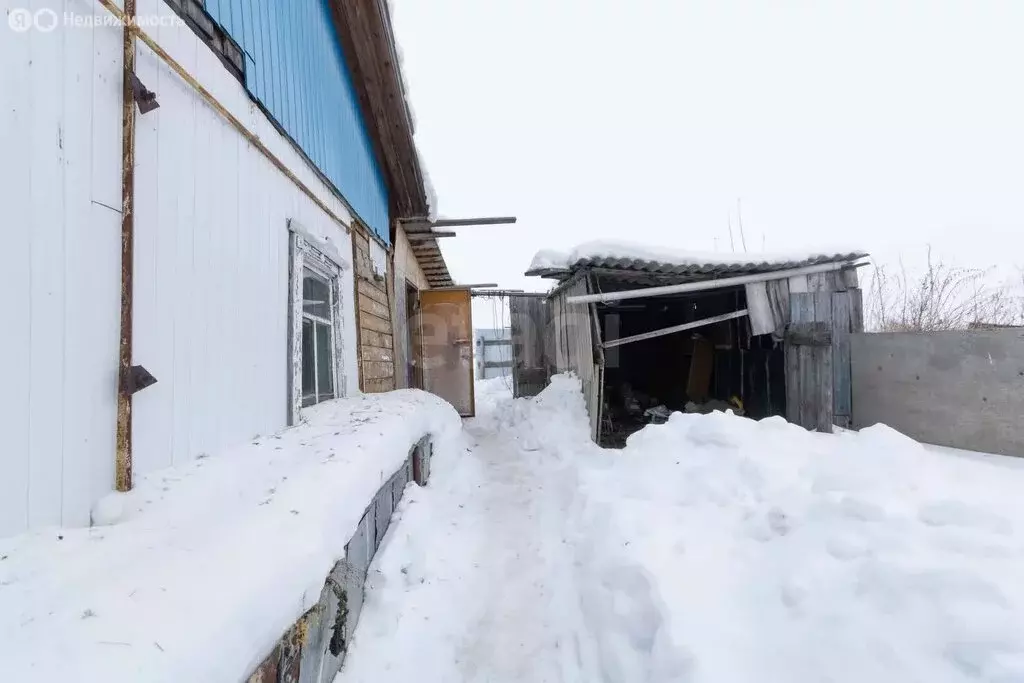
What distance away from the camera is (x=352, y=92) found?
573 centimetres

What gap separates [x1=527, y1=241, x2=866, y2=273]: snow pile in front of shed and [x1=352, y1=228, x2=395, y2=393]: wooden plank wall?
83.4 inches

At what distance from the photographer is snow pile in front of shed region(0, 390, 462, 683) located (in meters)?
1.09

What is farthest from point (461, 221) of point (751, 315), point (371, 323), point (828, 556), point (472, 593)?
point (828, 556)

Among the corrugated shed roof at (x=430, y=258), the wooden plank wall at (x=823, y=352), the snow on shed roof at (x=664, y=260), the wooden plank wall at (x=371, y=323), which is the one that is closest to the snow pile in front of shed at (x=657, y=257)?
the snow on shed roof at (x=664, y=260)

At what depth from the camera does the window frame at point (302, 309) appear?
11.8ft

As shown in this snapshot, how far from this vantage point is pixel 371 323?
595 centimetres

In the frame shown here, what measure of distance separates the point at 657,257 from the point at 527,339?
473 centimetres

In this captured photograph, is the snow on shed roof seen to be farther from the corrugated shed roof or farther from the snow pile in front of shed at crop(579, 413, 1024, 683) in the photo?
the corrugated shed roof

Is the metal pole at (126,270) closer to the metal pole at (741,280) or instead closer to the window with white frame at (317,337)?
the window with white frame at (317,337)

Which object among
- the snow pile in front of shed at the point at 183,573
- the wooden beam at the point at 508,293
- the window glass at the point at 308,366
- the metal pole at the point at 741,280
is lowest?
the snow pile in front of shed at the point at 183,573

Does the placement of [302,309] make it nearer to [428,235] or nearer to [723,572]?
[723,572]

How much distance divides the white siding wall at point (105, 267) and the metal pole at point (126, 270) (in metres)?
0.03

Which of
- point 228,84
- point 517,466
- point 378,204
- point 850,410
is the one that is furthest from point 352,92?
point 850,410

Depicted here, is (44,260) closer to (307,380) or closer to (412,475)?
(307,380)
